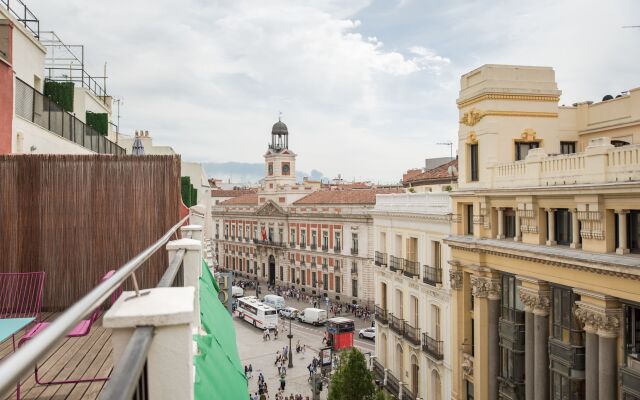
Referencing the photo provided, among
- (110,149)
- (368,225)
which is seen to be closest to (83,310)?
(110,149)

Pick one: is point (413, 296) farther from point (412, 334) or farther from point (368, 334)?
point (368, 334)

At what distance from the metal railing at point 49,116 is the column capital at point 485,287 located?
15391 mm

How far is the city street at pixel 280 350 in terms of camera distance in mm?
34156

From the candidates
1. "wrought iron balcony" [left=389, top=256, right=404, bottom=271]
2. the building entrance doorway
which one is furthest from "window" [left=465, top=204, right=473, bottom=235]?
the building entrance doorway

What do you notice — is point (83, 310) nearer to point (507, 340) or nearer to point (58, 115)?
point (58, 115)

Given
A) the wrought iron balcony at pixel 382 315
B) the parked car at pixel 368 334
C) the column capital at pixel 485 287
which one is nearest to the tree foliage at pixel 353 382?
the column capital at pixel 485 287

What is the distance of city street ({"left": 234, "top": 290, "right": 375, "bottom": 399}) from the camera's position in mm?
34156

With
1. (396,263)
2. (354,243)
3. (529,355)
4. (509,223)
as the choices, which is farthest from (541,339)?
(354,243)

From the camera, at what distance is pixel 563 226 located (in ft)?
52.6

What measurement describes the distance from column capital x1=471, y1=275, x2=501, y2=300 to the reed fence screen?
13.9 meters

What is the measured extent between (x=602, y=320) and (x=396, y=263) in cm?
1481

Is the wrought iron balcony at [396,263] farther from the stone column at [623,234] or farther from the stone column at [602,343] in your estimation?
the stone column at [623,234]

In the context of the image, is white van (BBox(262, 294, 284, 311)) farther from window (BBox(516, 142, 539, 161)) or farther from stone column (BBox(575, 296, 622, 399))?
stone column (BBox(575, 296, 622, 399))

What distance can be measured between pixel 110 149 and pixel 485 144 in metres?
17.7
